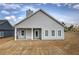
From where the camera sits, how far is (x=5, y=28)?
6.83 metres

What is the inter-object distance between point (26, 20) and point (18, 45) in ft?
1.34

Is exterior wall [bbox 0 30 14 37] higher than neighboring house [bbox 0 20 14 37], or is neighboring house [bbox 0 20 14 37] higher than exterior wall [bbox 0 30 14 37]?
neighboring house [bbox 0 20 14 37]

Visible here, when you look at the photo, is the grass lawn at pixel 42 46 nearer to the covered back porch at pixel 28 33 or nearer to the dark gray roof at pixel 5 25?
the covered back porch at pixel 28 33

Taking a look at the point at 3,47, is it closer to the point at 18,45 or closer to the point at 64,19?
the point at 18,45

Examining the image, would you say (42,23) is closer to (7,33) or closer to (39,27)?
(39,27)

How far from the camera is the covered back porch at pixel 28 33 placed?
22.5ft

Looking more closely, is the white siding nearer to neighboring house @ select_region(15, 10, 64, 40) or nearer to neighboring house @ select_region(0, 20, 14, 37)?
neighboring house @ select_region(15, 10, 64, 40)

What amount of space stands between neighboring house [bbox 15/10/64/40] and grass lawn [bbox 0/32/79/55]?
0.08 meters

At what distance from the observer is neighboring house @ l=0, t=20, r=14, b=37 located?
6.83 meters

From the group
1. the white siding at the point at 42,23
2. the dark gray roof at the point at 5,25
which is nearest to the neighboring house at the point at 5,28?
the dark gray roof at the point at 5,25

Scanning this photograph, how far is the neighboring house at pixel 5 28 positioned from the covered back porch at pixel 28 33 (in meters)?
0.10

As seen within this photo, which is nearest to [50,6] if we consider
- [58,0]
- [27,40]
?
[58,0]

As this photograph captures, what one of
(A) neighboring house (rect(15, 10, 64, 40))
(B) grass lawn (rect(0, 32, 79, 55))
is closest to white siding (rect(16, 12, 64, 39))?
(A) neighboring house (rect(15, 10, 64, 40))

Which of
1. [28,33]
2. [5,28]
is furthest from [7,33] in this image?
[28,33]
